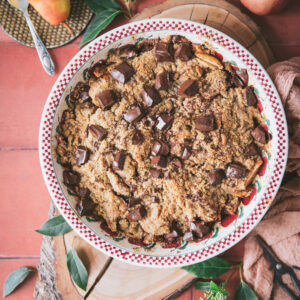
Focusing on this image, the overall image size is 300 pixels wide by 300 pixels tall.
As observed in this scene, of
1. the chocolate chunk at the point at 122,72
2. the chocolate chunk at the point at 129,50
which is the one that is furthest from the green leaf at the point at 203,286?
the chocolate chunk at the point at 129,50

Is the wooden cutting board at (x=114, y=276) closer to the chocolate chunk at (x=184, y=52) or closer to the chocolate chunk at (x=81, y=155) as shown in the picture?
the chocolate chunk at (x=184, y=52)

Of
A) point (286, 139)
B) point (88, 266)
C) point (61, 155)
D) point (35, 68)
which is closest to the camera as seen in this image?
point (286, 139)

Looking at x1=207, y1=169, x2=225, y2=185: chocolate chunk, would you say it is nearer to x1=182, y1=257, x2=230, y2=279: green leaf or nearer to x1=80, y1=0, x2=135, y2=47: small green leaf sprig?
x1=182, y1=257, x2=230, y2=279: green leaf

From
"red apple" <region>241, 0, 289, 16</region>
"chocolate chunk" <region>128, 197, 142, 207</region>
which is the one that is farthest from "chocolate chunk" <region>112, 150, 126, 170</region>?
"red apple" <region>241, 0, 289, 16</region>

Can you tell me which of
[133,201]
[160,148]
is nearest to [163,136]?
[160,148]

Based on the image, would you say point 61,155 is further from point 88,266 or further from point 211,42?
point 211,42

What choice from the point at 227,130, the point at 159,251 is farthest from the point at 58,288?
the point at 227,130

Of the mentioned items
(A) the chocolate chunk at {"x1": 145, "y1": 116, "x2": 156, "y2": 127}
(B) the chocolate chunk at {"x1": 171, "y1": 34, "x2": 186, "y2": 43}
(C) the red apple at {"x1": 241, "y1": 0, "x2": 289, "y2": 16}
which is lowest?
(A) the chocolate chunk at {"x1": 145, "y1": 116, "x2": 156, "y2": 127}
